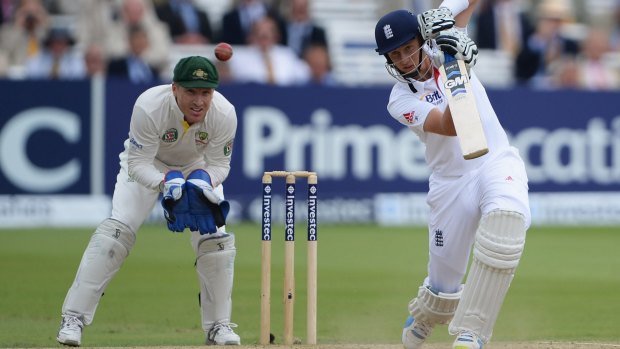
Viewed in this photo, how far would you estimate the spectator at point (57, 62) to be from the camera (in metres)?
13.1

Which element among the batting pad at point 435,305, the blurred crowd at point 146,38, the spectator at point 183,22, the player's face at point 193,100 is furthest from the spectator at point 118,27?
the batting pad at point 435,305

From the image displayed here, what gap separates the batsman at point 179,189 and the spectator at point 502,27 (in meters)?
9.84

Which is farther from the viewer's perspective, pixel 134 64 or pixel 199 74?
pixel 134 64

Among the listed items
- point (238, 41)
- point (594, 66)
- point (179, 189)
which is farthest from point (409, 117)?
point (594, 66)

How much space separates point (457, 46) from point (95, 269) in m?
2.23

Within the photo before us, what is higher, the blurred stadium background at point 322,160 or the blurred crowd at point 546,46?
the blurred crowd at point 546,46

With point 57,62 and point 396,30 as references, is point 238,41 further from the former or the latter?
point 396,30

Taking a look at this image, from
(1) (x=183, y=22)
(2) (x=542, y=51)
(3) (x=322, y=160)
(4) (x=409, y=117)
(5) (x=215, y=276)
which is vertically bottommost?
(5) (x=215, y=276)

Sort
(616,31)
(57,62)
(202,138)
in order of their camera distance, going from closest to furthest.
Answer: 1. (202,138)
2. (57,62)
3. (616,31)

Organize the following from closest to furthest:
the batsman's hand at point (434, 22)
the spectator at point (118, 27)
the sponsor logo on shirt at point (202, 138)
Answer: the batsman's hand at point (434, 22)
the sponsor logo on shirt at point (202, 138)
the spectator at point (118, 27)

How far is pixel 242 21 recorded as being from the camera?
568 inches

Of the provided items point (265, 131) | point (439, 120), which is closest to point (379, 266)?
point (265, 131)

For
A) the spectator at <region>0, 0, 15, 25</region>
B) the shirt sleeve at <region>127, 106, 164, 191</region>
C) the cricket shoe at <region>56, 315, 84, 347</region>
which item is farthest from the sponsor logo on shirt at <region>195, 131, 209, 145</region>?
the spectator at <region>0, 0, 15, 25</region>

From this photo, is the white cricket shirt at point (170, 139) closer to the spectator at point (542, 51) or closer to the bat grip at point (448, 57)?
the bat grip at point (448, 57)
